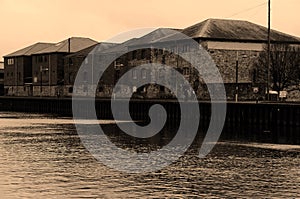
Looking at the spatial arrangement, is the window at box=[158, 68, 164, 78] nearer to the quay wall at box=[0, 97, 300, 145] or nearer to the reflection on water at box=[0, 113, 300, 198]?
the quay wall at box=[0, 97, 300, 145]

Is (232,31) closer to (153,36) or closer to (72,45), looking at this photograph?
(153,36)

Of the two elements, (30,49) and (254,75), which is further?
(30,49)

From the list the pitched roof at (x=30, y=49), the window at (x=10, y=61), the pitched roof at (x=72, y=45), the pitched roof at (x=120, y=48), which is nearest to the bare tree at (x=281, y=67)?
the pitched roof at (x=120, y=48)

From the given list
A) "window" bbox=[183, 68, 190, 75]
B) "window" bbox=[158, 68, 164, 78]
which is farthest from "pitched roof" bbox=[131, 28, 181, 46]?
"window" bbox=[183, 68, 190, 75]

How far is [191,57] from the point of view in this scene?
8438 cm

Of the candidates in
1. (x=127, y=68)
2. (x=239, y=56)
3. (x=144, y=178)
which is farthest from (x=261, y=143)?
(x=127, y=68)

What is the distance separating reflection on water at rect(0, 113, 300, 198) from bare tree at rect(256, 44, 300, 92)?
3954cm

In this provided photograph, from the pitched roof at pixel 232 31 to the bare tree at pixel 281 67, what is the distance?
11.8ft

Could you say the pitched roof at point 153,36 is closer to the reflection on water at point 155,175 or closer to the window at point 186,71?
the window at point 186,71

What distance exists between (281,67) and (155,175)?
53.9 meters

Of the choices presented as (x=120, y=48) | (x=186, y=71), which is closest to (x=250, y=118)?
(x=186, y=71)

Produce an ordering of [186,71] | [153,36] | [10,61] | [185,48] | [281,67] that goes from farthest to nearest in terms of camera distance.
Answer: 1. [10,61]
2. [153,36]
3. [185,48]
4. [186,71]
5. [281,67]

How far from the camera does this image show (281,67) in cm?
7925

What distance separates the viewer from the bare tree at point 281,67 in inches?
3081
